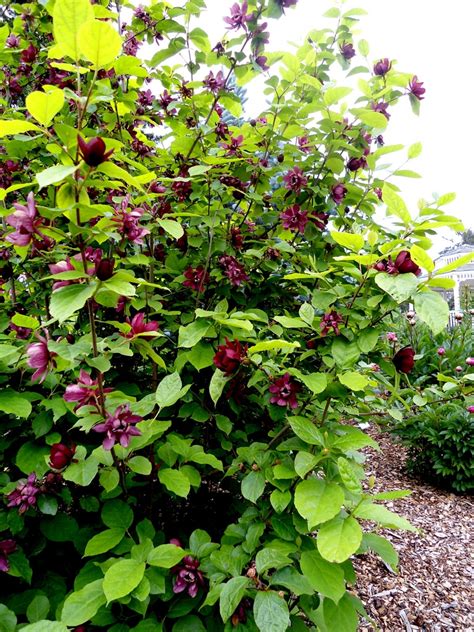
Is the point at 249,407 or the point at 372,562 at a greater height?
the point at 249,407

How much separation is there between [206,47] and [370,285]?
118 cm

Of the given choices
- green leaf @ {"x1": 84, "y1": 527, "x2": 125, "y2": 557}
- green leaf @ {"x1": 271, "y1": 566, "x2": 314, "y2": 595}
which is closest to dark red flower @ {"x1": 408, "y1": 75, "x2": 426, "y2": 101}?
green leaf @ {"x1": 271, "y1": 566, "x2": 314, "y2": 595}

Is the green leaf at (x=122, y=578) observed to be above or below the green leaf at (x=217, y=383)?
below

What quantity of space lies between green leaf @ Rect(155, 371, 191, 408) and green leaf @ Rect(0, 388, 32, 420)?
0.34 m

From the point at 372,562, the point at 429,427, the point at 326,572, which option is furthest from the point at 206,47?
the point at 429,427

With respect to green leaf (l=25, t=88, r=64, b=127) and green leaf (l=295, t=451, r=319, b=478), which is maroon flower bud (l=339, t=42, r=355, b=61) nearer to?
green leaf (l=25, t=88, r=64, b=127)

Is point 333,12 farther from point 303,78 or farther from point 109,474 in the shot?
point 109,474

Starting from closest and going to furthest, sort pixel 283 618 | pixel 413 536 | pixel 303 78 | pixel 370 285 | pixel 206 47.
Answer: pixel 283 618 < pixel 370 285 < pixel 303 78 < pixel 206 47 < pixel 413 536

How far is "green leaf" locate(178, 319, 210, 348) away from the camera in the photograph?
1.18 metres

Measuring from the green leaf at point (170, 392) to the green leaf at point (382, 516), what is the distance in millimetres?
468

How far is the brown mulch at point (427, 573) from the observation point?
218 cm

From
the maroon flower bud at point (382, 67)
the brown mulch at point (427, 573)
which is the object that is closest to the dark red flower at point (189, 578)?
the brown mulch at point (427, 573)

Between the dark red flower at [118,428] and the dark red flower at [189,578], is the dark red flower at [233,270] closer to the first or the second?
the dark red flower at [118,428]

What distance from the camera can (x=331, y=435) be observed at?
3.98ft
